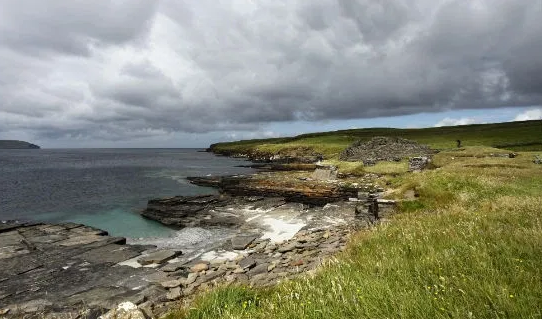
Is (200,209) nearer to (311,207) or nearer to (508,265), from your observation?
(311,207)

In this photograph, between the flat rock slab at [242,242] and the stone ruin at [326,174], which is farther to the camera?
the stone ruin at [326,174]

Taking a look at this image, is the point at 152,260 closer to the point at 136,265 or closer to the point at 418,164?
the point at 136,265

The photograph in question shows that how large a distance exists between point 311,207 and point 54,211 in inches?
1050

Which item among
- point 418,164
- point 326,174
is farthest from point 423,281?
point 326,174

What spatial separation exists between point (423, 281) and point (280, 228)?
1834 cm

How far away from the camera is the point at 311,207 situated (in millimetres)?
30234

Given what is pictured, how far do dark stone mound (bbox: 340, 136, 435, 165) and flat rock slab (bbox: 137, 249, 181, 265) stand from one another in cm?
4422

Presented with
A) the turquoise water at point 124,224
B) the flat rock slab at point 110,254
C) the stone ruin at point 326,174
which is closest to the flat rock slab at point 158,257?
the flat rock slab at point 110,254

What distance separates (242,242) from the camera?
1873cm

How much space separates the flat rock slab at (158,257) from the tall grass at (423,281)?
1044 cm

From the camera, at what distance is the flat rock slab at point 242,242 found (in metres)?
18.1

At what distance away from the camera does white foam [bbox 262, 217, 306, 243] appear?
20.4 metres

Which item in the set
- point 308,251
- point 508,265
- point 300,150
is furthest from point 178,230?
point 300,150

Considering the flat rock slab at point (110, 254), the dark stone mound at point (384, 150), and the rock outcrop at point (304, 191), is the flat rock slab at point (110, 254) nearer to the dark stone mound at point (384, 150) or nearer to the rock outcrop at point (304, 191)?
the rock outcrop at point (304, 191)
